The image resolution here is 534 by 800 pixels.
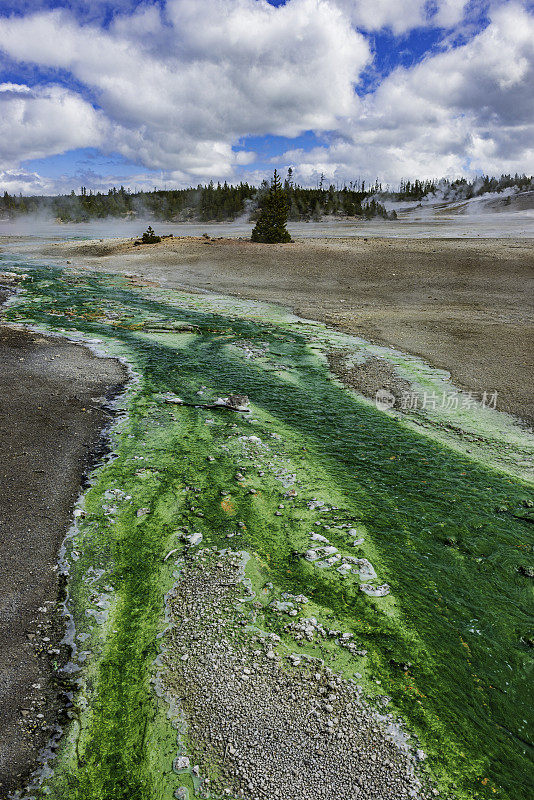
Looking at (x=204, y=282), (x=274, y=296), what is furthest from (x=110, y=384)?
(x=204, y=282)

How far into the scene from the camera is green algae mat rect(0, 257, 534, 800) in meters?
3.76

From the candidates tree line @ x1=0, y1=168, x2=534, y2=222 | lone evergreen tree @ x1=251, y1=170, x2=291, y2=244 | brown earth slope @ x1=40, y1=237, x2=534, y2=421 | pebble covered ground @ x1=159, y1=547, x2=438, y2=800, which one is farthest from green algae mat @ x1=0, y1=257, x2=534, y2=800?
tree line @ x1=0, y1=168, x2=534, y2=222

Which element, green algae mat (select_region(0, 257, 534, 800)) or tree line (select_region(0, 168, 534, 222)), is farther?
tree line (select_region(0, 168, 534, 222))

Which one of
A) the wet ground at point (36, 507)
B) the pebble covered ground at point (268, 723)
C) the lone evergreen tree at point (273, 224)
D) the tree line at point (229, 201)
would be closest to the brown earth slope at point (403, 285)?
the lone evergreen tree at point (273, 224)

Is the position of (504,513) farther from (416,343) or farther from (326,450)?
(416,343)

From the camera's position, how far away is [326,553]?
19.3 ft

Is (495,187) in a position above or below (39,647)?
above

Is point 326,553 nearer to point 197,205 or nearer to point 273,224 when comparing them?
point 273,224

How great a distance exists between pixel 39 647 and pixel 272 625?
2157 millimetres

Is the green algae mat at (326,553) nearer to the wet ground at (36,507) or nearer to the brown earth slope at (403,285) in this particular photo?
the wet ground at (36,507)

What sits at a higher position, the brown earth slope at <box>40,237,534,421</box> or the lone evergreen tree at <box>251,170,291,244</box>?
the lone evergreen tree at <box>251,170,291,244</box>

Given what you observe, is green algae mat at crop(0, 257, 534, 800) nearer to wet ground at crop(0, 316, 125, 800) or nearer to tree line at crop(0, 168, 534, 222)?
wet ground at crop(0, 316, 125, 800)

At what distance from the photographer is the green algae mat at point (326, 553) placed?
376cm

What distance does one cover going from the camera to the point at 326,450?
8.50 meters
